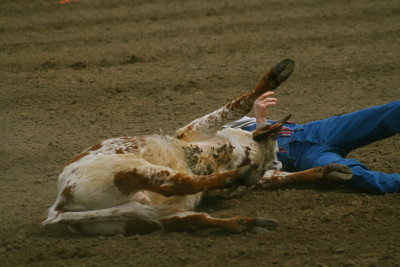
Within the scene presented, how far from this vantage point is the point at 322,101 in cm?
796

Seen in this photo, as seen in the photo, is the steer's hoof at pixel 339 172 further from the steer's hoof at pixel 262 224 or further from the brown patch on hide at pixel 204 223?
the brown patch on hide at pixel 204 223

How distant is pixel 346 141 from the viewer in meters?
5.55

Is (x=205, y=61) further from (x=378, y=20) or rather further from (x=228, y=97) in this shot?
(x=378, y=20)

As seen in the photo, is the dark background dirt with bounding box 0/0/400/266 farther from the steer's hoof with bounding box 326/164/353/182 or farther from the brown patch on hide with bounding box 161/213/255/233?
the steer's hoof with bounding box 326/164/353/182

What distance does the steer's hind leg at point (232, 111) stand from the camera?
5426mm

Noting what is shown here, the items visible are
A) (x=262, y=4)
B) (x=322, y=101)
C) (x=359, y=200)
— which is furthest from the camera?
(x=262, y=4)

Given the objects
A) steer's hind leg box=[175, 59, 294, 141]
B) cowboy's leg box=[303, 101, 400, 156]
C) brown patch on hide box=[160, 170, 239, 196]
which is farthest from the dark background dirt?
steer's hind leg box=[175, 59, 294, 141]

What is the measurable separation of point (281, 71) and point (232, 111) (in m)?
0.57

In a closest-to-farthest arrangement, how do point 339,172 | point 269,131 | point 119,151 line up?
point 119,151 < point 339,172 < point 269,131

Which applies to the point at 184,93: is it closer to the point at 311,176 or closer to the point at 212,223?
the point at 311,176

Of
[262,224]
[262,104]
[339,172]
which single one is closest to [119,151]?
[262,224]

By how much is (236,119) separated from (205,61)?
393 cm

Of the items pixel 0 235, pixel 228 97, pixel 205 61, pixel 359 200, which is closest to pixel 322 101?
pixel 228 97

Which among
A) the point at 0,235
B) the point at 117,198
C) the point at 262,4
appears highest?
the point at 262,4
